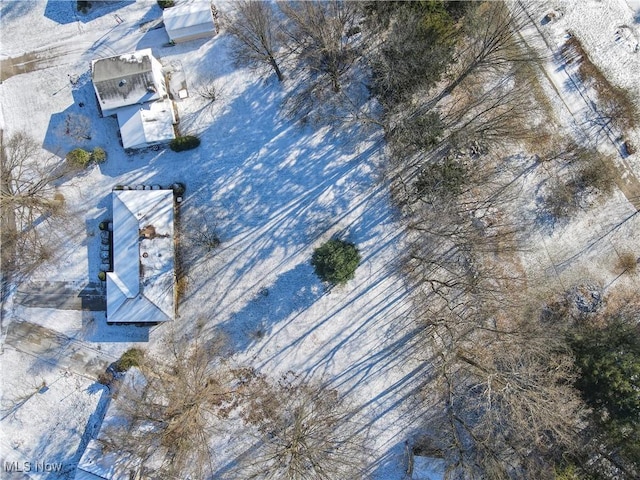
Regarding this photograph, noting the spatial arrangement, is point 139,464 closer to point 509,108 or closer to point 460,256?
point 460,256

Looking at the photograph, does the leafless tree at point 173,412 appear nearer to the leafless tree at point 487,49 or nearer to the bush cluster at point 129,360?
the bush cluster at point 129,360

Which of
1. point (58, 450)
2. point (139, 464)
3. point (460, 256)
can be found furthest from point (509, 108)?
point (58, 450)

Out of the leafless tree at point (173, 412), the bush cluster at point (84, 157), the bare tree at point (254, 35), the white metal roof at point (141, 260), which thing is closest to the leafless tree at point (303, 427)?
the leafless tree at point (173, 412)

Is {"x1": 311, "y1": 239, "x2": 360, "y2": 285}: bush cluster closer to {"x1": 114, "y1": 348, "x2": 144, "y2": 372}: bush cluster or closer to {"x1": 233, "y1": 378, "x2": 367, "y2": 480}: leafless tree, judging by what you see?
{"x1": 233, "y1": 378, "x2": 367, "y2": 480}: leafless tree

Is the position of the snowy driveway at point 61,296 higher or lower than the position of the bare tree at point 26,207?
lower

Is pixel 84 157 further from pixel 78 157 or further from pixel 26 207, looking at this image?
pixel 26 207

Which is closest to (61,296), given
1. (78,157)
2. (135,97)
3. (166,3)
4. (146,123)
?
(78,157)

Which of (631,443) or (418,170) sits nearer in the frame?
(631,443)
